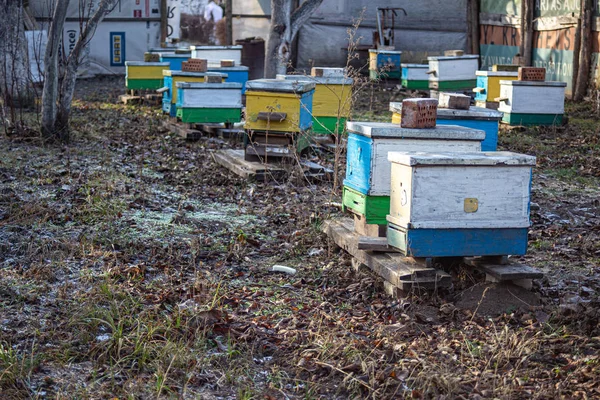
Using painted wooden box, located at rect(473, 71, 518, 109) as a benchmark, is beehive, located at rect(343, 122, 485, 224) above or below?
below

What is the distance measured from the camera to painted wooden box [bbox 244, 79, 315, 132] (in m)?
9.16

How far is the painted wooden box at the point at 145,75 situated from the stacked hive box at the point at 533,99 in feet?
22.0

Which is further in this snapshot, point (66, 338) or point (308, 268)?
point (308, 268)

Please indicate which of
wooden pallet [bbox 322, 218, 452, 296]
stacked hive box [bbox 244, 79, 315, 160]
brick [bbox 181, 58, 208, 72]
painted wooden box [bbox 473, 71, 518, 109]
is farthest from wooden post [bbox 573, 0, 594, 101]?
wooden pallet [bbox 322, 218, 452, 296]

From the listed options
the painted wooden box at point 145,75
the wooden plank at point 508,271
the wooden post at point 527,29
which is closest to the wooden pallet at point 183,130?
the painted wooden box at point 145,75

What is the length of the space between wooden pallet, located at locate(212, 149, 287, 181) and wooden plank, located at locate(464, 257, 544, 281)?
3.98 meters

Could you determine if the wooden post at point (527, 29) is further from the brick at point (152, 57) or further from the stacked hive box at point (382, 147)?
the stacked hive box at point (382, 147)

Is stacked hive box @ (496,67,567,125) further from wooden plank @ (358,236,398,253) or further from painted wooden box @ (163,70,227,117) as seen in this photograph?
wooden plank @ (358,236,398,253)

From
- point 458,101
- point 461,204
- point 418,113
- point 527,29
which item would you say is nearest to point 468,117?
point 458,101

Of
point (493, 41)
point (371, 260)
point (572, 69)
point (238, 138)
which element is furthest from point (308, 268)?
point (493, 41)

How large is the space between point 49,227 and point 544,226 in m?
4.32

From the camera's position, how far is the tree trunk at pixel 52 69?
1083 centimetres

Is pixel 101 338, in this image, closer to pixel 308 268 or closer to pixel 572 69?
pixel 308 268

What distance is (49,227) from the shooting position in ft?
22.7
